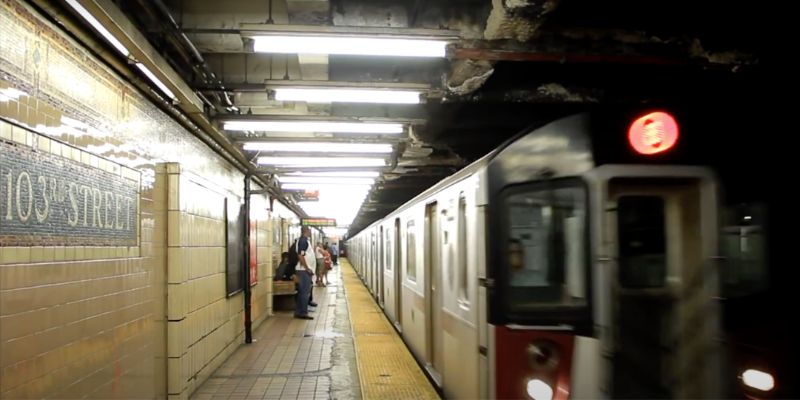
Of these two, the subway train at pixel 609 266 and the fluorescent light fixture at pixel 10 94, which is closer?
the fluorescent light fixture at pixel 10 94

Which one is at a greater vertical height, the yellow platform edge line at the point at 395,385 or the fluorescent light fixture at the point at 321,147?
the fluorescent light fixture at the point at 321,147

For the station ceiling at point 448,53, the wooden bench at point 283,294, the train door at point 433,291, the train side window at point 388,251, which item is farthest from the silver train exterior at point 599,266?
the wooden bench at point 283,294

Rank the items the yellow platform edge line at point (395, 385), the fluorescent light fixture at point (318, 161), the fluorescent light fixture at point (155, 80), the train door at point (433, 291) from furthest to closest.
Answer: the fluorescent light fixture at point (318, 161) < the yellow platform edge line at point (395, 385) < the train door at point (433, 291) < the fluorescent light fixture at point (155, 80)

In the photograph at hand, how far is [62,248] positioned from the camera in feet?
11.5

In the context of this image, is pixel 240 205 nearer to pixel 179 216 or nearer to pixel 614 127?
pixel 179 216

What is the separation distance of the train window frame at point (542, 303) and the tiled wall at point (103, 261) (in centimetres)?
250

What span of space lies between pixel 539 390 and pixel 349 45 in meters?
2.47

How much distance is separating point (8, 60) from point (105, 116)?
1.27 m

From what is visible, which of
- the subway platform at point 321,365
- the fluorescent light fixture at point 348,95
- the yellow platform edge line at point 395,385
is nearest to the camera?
the fluorescent light fixture at point 348,95

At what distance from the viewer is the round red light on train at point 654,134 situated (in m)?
3.39

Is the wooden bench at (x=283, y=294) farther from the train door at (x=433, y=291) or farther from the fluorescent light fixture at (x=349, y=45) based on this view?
the fluorescent light fixture at (x=349, y=45)

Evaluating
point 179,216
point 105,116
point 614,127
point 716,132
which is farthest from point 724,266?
point 179,216

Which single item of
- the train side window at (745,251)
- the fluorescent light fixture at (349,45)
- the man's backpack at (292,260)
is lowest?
the man's backpack at (292,260)

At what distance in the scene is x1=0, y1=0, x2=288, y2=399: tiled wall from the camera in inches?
121
